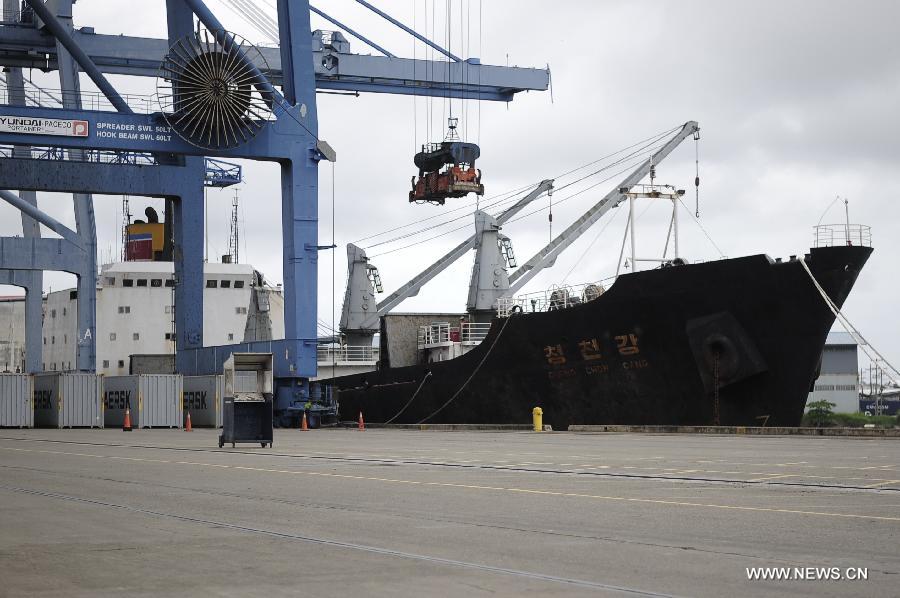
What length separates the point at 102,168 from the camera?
4069cm

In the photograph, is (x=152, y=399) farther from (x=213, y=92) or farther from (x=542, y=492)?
(x=542, y=492)

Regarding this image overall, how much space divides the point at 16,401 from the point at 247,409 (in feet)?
79.3

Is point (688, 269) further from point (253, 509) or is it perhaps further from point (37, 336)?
point (37, 336)

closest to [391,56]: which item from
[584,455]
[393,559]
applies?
[584,455]

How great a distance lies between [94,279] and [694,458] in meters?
45.8

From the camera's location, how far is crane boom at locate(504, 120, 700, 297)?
41000 millimetres

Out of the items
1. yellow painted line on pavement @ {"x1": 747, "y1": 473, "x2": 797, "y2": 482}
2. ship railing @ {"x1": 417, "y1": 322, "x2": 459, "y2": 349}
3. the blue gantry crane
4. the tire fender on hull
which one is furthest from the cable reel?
yellow painted line on pavement @ {"x1": 747, "y1": 473, "x2": 797, "y2": 482}

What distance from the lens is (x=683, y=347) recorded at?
27.8 meters

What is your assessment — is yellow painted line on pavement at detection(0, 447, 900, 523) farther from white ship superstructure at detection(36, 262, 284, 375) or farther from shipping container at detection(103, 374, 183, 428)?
white ship superstructure at detection(36, 262, 284, 375)

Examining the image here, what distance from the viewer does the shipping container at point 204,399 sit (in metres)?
43.9

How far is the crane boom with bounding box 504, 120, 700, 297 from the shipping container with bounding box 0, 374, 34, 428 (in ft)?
59.2

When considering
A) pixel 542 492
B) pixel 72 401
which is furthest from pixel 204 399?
pixel 542 492


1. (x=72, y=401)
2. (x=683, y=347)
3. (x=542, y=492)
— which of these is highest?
(x=683, y=347)

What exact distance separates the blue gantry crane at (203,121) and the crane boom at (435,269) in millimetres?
4438
